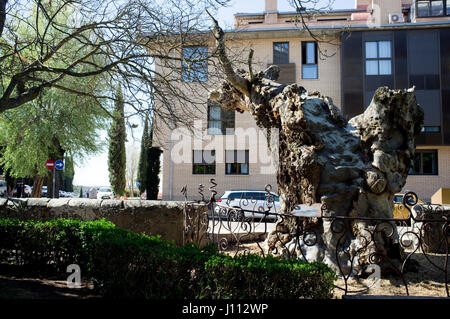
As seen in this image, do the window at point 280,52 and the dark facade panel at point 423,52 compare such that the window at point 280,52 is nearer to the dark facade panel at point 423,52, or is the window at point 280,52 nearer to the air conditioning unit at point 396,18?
the air conditioning unit at point 396,18

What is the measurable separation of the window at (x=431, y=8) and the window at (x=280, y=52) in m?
9.25

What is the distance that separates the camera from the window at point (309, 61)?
80.6 feet

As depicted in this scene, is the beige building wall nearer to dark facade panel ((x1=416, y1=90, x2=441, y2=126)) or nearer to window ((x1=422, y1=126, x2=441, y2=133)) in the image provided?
dark facade panel ((x1=416, y1=90, x2=441, y2=126))

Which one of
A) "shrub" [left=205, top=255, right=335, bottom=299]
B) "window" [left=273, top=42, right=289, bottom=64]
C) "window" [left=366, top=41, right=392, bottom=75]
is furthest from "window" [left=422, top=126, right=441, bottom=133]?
"shrub" [left=205, top=255, right=335, bottom=299]

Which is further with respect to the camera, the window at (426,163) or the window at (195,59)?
the window at (426,163)

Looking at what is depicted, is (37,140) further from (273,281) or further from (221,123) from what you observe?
(273,281)

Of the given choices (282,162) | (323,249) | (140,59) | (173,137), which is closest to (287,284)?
(323,249)

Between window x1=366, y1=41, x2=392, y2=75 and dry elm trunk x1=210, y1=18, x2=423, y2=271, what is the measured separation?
18207 mm

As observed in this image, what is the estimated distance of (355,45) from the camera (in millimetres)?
23469

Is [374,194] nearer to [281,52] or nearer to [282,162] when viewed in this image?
[282,162]

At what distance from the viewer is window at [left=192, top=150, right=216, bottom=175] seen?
24516 millimetres

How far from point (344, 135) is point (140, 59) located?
4305 mm

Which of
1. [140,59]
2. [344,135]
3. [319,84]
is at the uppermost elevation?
[319,84]

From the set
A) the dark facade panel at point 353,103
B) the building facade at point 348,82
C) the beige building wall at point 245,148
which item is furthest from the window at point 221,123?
the dark facade panel at point 353,103
